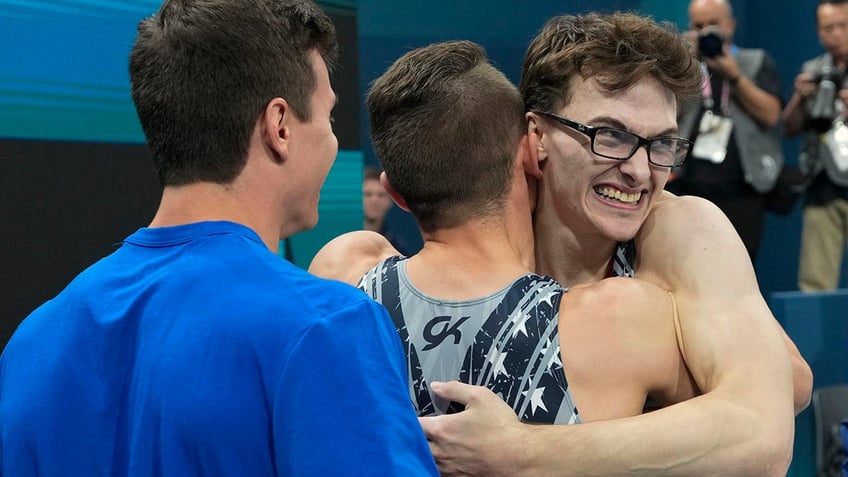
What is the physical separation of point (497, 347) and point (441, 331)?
0.10 m

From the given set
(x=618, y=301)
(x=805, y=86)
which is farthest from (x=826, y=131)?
(x=618, y=301)

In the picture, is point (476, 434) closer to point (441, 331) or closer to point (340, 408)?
point (441, 331)

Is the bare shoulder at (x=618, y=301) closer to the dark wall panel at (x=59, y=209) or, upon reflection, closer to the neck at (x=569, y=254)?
the neck at (x=569, y=254)

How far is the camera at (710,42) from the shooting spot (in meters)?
5.46

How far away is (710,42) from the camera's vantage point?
5.50m

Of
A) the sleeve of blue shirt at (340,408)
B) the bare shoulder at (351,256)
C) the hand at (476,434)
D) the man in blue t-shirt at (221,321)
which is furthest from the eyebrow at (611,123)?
the sleeve of blue shirt at (340,408)

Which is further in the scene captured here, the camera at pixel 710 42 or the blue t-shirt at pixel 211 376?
the camera at pixel 710 42

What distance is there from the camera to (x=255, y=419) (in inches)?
44.4

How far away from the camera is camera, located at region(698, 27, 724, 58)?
5.46m

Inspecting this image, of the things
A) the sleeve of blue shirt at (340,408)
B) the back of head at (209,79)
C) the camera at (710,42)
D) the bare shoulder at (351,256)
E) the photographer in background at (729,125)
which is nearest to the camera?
the sleeve of blue shirt at (340,408)

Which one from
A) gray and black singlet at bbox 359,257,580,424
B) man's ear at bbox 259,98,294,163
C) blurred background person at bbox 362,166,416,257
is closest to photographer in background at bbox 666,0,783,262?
blurred background person at bbox 362,166,416,257

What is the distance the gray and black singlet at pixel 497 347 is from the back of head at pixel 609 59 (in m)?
0.43

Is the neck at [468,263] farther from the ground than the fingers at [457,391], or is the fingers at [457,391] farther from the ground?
the neck at [468,263]

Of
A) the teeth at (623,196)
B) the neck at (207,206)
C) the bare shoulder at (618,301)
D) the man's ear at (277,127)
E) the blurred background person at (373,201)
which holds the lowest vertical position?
the blurred background person at (373,201)
